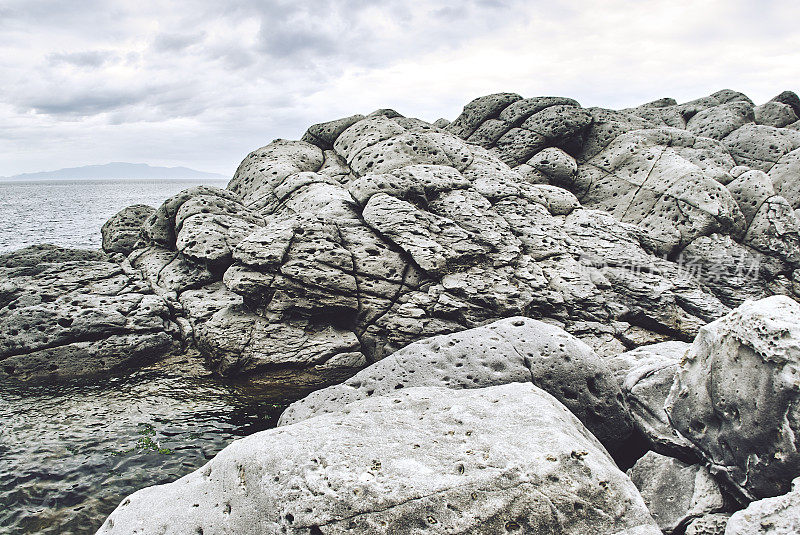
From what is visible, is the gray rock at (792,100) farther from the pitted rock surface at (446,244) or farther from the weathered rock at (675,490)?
the weathered rock at (675,490)

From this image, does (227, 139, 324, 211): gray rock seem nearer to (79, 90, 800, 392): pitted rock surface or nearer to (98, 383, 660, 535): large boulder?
(79, 90, 800, 392): pitted rock surface

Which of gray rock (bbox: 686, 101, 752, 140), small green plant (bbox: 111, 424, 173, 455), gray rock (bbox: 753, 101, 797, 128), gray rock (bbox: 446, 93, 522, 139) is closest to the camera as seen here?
small green plant (bbox: 111, 424, 173, 455)

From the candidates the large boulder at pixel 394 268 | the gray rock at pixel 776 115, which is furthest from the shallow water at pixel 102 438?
the gray rock at pixel 776 115

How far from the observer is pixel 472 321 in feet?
36.6

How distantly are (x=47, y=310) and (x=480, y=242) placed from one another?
36.5ft

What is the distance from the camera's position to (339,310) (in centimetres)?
1123

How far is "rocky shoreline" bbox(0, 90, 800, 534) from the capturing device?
4.22 metres

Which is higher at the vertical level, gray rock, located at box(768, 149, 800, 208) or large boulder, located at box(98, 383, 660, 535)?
gray rock, located at box(768, 149, 800, 208)

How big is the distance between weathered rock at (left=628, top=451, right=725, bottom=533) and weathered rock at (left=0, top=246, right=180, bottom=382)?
10671mm

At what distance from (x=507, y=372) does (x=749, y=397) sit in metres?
3.76

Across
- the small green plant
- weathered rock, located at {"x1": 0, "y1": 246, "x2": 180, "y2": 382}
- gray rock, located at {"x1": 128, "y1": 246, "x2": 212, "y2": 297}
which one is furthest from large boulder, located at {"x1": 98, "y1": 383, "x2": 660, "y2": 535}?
gray rock, located at {"x1": 128, "y1": 246, "x2": 212, "y2": 297}

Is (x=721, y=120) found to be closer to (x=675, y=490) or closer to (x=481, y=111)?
(x=481, y=111)

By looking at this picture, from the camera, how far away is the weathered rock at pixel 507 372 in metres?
7.58

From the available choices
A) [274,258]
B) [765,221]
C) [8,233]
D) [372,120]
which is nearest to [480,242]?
[274,258]
